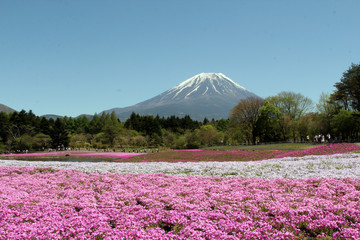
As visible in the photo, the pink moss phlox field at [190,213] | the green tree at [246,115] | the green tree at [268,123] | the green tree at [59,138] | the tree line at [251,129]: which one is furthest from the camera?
the green tree at [59,138]

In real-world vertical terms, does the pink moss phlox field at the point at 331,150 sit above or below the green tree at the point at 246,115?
below

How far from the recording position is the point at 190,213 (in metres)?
7.24

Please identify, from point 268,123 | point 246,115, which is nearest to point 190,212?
point 268,123

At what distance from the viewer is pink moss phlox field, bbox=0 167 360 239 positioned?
6098 millimetres

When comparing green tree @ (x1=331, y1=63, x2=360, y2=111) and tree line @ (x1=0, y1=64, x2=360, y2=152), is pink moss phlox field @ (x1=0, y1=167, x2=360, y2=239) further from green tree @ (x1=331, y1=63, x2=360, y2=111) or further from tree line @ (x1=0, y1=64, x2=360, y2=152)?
tree line @ (x1=0, y1=64, x2=360, y2=152)

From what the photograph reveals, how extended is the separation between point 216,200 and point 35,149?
78.5 m

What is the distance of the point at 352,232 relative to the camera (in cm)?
573

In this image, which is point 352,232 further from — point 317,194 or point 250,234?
point 317,194

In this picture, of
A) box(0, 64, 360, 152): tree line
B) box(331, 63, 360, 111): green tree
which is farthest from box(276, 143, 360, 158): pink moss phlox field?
box(0, 64, 360, 152): tree line

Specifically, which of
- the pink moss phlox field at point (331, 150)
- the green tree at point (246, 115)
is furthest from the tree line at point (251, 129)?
the pink moss phlox field at point (331, 150)

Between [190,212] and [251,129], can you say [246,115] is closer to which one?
[251,129]

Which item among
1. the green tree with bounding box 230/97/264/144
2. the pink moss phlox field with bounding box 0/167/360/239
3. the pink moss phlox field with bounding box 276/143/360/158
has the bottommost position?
the pink moss phlox field with bounding box 0/167/360/239

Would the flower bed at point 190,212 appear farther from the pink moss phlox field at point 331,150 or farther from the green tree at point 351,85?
the green tree at point 351,85

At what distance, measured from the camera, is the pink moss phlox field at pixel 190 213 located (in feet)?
20.0
